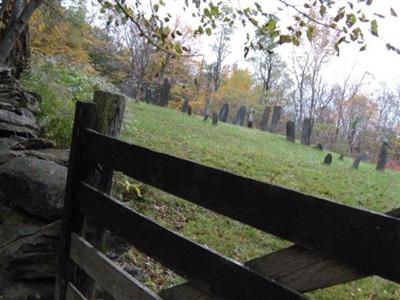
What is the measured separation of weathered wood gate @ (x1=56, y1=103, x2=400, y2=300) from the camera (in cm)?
156

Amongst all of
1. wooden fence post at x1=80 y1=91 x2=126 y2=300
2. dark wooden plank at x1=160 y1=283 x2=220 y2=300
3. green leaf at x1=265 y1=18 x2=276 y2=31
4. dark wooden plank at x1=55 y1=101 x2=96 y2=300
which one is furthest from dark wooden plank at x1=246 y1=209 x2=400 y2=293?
green leaf at x1=265 y1=18 x2=276 y2=31

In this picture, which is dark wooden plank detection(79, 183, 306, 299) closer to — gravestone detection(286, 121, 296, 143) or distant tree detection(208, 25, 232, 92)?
gravestone detection(286, 121, 296, 143)

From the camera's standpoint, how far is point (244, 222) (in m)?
1.99

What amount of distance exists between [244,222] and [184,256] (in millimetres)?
456

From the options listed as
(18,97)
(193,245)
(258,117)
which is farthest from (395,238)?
(258,117)

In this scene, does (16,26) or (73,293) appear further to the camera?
(16,26)

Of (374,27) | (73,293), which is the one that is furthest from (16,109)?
(374,27)

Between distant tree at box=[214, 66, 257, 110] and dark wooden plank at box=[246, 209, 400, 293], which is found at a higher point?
distant tree at box=[214, 66, 257, 110]

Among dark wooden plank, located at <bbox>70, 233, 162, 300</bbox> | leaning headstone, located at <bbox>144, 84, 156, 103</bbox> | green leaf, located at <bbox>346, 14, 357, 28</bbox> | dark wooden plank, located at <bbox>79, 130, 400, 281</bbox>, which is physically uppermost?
green leaf, located at <bbox>346, 14, 357, 28</bbox>

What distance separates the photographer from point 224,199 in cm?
209

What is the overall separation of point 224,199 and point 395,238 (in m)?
0.85

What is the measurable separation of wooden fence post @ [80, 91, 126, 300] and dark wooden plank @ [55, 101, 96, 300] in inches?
4.4

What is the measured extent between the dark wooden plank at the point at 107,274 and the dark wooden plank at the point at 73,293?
219 millimetres

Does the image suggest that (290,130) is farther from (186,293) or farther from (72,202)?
(186,293)
